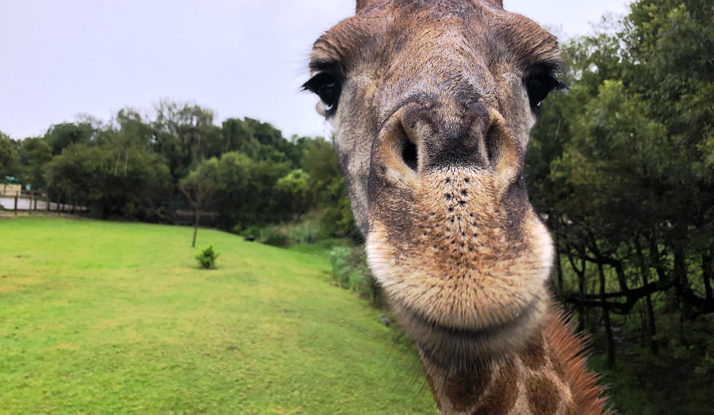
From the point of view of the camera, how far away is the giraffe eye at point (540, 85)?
2.46m

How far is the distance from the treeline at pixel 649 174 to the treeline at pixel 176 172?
11082 mm

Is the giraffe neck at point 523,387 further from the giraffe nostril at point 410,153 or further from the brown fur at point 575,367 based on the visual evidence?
the giraffe nostril at point 410,153

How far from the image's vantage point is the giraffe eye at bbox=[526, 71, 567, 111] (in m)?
2.46

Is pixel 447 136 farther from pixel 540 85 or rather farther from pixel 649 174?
pixel 649 174

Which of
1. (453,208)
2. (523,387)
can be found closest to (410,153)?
(453,208)

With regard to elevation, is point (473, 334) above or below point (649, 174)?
below

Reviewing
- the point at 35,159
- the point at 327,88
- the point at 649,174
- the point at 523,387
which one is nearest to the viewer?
the point at 523,387

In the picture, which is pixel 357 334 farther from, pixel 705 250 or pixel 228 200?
pixel 228 200

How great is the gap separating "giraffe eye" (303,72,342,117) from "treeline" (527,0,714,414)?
197 cm

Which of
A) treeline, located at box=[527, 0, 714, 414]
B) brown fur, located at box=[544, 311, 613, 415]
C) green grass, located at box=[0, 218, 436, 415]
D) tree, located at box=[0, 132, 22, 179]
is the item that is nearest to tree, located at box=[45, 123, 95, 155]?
tree, located at box=[0, 132, 22, 179]

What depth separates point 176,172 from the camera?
38.6 meters

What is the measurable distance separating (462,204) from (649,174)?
5950 mm

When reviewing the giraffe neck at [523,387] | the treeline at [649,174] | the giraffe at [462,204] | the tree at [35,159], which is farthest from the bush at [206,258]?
the giraffe neck at [523,387]

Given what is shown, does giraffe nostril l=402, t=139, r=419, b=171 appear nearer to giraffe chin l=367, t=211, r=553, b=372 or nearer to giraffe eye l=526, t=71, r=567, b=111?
giraffe chin l=367, t=211, r=553, b=372
